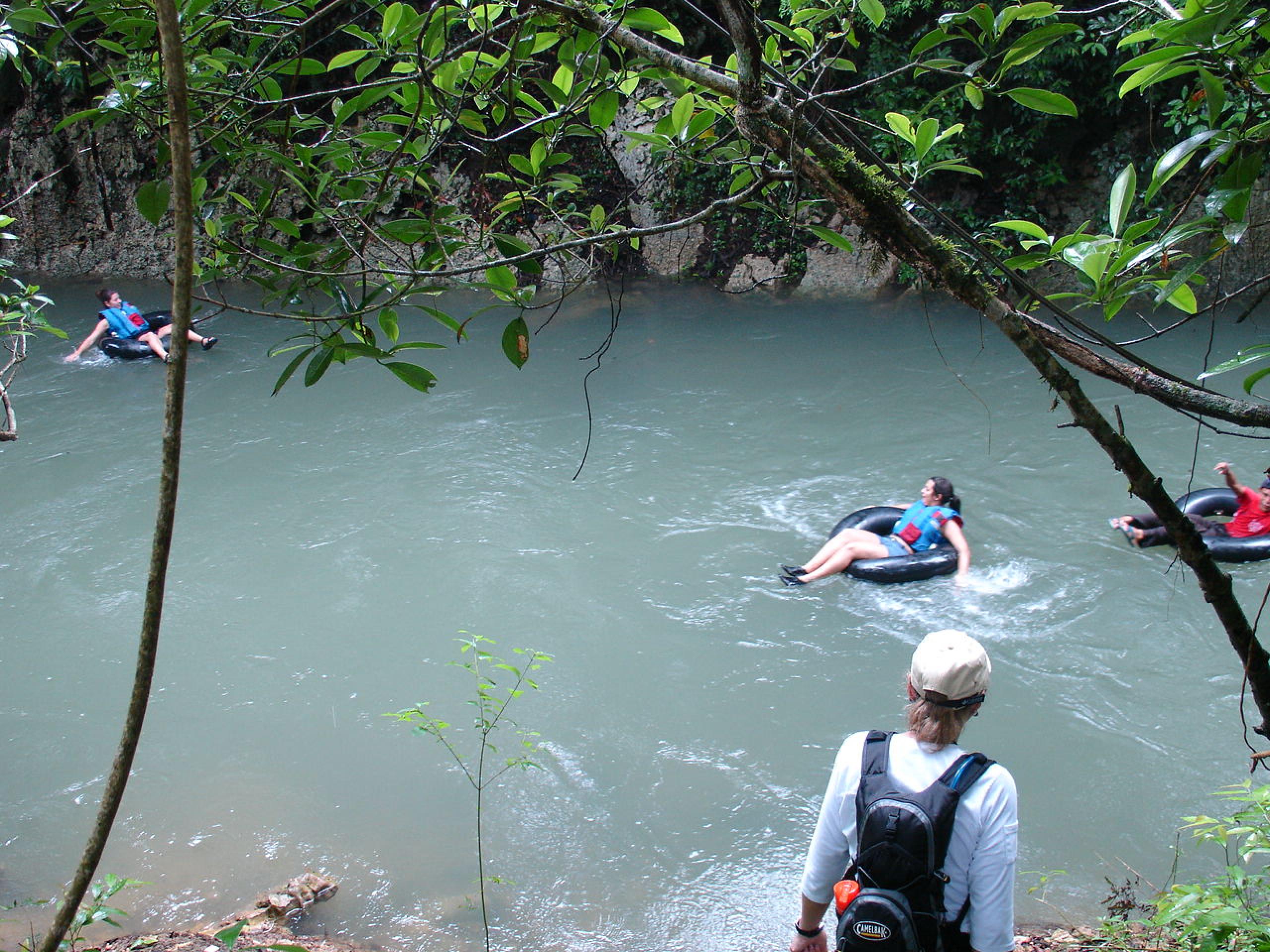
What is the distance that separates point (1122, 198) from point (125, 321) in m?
11.6

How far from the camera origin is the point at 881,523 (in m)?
6.77

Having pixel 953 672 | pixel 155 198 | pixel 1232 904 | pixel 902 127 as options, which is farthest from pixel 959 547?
pixel 155 198

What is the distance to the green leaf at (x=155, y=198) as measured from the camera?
158cm

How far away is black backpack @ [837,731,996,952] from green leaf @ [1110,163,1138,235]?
3.50 ft

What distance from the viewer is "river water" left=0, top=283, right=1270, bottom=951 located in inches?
171

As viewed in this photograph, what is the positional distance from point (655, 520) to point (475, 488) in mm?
1616

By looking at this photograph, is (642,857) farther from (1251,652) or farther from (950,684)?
(1251,652)

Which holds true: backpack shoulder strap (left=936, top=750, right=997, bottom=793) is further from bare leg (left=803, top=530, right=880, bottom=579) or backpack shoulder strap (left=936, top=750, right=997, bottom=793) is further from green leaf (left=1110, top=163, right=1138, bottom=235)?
bare leg (left=803, top=530, right=880, bottom=579)

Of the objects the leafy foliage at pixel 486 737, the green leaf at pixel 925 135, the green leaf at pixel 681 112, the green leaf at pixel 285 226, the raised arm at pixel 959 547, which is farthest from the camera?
the raised arm at pixel 959 547

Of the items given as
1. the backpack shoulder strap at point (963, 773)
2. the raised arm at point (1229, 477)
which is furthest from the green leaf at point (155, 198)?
the raised arm at point (1229, 477)

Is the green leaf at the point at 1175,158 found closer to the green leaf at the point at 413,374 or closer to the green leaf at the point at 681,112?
the green leaf at the point at 681,112

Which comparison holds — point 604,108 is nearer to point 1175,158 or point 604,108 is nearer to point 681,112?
point 681,112

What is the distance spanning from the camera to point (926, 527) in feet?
21.4

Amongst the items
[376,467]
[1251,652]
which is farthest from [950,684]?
[376,467]
